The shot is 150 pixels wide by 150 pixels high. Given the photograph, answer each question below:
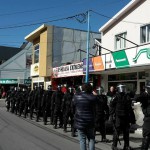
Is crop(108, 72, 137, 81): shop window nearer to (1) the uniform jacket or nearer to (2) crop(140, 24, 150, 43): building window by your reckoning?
(2) crop(140, 24, 150, 43): building window

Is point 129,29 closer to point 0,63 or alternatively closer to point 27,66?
point 27,66

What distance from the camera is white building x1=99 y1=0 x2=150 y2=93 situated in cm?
1923

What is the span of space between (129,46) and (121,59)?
2.16m

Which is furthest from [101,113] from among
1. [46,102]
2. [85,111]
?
[46,102]

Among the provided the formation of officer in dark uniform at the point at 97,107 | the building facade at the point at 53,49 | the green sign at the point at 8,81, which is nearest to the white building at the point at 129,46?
the formation of officer in dark uniform at the point at 97,107

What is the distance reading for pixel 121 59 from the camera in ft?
66.9

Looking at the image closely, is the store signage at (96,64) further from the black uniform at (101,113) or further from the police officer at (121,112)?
the police officer at (121,112)

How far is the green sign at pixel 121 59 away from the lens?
1994 cm

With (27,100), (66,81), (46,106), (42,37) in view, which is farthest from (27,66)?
(46,106)

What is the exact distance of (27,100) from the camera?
68.0 ft

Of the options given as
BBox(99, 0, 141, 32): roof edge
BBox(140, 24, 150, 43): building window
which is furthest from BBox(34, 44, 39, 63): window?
BBox(140, 24, 150, 43): building window

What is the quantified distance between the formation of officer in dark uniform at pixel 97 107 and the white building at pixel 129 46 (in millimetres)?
4896

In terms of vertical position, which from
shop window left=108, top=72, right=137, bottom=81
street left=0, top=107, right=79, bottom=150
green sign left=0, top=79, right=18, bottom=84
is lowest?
street left=0, top=107, right=79, bottom=150

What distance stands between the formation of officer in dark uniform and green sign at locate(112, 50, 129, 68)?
16.1ft
